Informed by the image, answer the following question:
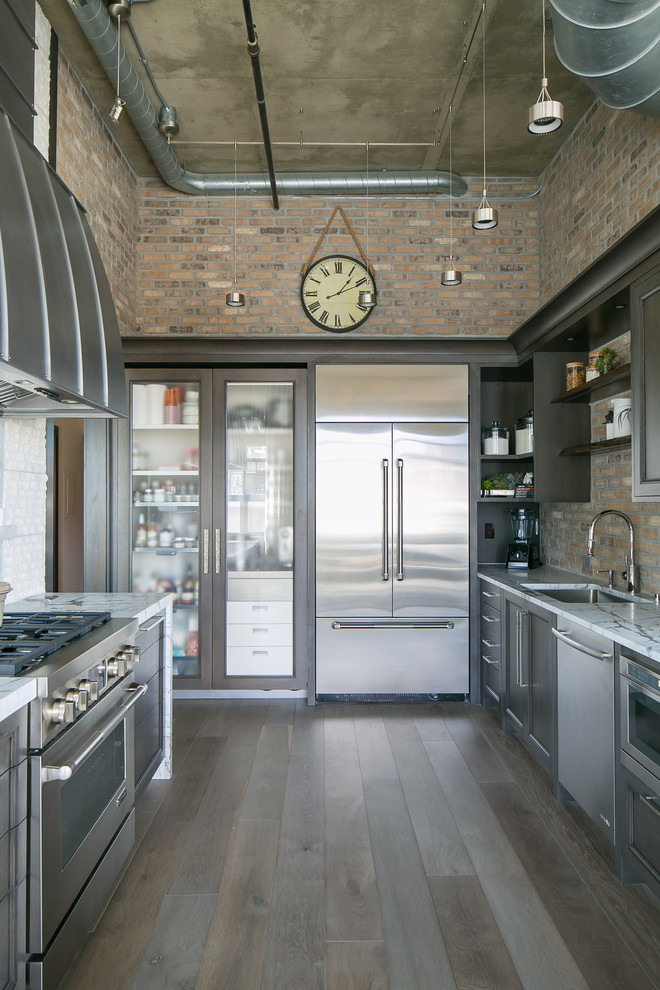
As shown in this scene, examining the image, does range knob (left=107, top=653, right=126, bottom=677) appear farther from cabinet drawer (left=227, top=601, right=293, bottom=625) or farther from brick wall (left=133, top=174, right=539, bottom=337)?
brick wall (left=133, top=174, right=539, bottom=337)

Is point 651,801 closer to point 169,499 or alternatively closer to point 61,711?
point 61,711

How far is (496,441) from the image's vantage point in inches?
174

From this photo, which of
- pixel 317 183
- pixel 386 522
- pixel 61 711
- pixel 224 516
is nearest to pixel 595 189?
pixel 317 183

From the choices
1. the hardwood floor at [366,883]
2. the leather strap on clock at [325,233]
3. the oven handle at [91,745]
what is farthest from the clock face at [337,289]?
the oven handle at [91,745]

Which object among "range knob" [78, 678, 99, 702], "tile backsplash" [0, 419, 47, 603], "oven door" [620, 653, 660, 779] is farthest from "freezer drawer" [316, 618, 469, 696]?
"range knob" [78, 678, 99, 702]

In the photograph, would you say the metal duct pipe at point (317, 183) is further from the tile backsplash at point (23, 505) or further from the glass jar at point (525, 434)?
the tile backsplash at point (23, 505)

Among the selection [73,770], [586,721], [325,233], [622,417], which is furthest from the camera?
[325,233]

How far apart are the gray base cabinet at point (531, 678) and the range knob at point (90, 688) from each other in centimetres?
199

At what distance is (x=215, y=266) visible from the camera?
4875 millimetres

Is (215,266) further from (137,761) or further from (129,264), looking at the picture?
(137,761)

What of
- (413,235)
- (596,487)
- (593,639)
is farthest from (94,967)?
(413,235)

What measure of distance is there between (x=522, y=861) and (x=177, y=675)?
2589 millimetres

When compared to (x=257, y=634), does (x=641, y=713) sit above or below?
above

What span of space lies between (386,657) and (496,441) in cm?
165
